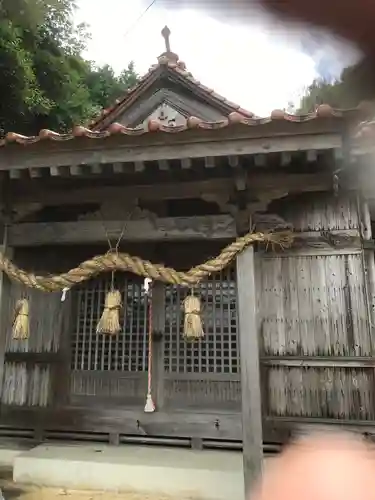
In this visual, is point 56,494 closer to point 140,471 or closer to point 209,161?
point 140,471

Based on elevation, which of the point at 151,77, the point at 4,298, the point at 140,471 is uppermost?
the point at 151,77

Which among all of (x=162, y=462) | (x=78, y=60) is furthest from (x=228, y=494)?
(x=78, y=60)

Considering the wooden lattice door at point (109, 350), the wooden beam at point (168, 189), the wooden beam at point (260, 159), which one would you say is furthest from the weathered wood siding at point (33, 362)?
the wooden beam at point (260, 159)

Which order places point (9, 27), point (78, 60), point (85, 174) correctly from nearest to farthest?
point (85, 174) < point (9, 27) < point (78, 60)

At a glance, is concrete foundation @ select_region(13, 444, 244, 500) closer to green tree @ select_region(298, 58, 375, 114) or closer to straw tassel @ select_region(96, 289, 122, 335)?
straw tassel @ select_region(96, 289, 122, 335)

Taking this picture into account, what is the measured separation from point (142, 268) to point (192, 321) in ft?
2.47

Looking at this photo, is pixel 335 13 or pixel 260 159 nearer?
pixel 335 13

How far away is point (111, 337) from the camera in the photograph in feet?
19.4

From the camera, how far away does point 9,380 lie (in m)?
5.85

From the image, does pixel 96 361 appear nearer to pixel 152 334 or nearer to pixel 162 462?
pixel 152 334

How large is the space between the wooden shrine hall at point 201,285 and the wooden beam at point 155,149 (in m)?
0.01

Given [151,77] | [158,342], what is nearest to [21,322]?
[158,342]

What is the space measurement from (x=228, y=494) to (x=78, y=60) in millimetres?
13546

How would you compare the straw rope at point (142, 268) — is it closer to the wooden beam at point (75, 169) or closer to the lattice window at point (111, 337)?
the wooden beam at point (75, 169)
